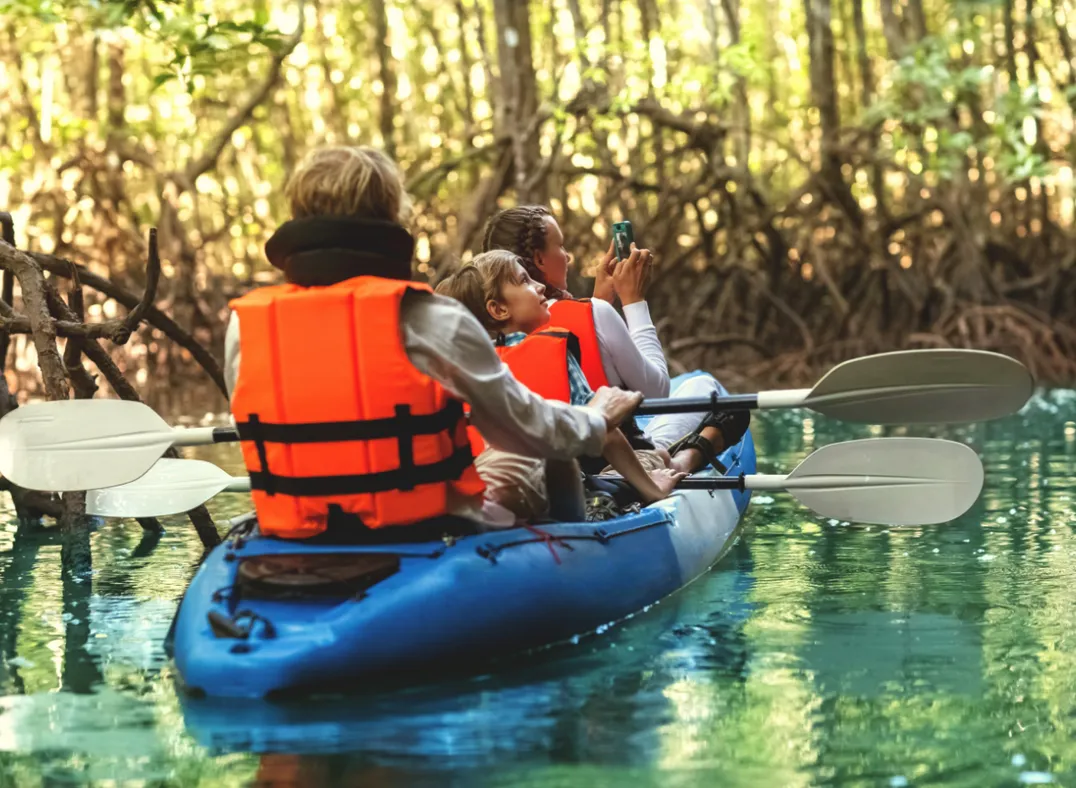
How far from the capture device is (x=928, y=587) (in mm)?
3621

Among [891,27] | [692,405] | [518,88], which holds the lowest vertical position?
[692,405]

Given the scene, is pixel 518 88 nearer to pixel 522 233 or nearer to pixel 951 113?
pixel 951 113

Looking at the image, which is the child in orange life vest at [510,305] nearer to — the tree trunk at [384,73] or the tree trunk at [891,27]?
the tree trunk at [891,27]

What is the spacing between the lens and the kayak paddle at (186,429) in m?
3.52

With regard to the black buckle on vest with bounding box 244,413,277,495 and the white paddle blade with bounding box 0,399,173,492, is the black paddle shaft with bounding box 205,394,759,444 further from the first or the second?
the black buckle on vest with bounding box 244,413,277,495

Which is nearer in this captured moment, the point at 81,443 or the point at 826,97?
the point at 81,443

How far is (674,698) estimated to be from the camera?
2.68m

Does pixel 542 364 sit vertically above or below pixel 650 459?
above

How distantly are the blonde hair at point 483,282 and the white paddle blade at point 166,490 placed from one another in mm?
880

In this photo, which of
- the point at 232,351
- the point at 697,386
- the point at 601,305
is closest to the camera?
the point at 232,351

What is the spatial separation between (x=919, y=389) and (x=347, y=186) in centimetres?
147

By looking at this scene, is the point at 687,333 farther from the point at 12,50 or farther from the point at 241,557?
the point at 241,557

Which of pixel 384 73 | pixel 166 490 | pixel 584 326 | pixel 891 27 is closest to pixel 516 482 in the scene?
pixel 584 326

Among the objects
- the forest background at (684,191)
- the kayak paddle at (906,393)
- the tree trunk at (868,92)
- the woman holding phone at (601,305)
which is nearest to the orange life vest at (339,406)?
the kayak paddle at (906,393)
